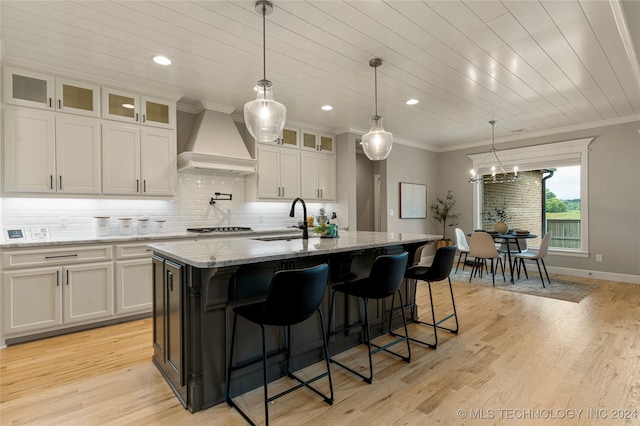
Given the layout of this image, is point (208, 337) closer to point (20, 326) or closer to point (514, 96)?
point (20, 326)

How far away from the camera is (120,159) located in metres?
3.72

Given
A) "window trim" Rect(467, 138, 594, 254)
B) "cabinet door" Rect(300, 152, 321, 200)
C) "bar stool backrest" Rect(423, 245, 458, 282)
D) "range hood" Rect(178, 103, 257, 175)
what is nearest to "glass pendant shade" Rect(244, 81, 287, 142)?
"bar stool backrest" Rect(423, 245, 458, 282)

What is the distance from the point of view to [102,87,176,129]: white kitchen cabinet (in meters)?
3.66

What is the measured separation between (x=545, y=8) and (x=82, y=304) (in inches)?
186

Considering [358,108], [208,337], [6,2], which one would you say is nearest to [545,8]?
[358,108]

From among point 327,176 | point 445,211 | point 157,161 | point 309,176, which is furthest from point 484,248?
point 157,161

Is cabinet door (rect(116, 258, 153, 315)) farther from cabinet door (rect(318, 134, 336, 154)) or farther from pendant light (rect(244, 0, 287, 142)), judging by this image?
cabinet door (rect(318, 134, 336, 154))

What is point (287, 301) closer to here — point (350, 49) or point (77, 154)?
point (350, 49)

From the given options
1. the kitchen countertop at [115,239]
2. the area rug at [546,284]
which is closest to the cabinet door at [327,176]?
the kitchen countertop at [115,239]

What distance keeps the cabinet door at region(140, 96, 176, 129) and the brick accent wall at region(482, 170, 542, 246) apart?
6.23 metres

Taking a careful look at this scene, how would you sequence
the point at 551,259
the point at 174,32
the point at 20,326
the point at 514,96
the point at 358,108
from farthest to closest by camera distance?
the point at 551,259, the point at 358,108, the point at 514,96, the point at 20,326, the point at 174,32

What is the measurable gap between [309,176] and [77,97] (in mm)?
3188

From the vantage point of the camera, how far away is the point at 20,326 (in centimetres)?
296

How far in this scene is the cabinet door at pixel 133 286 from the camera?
3.45 meters
